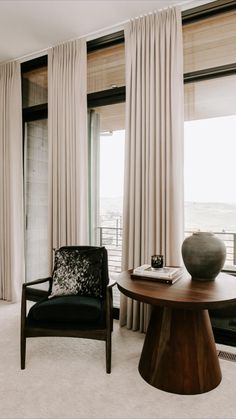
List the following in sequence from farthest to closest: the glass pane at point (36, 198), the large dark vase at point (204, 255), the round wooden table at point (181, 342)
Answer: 1. the glass pane at point (36, 198)
2. the large dark vase at point (204, 255)
3. the round wooden table at point (181, 342)

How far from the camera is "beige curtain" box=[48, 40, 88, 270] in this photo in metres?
3.16

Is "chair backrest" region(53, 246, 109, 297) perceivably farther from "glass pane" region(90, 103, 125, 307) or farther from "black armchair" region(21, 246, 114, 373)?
"glass pane" region(90, 103, 125, 307)

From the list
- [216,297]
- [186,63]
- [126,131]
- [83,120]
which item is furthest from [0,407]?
[186,63]

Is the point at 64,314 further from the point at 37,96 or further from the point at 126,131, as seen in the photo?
the point at 37,96

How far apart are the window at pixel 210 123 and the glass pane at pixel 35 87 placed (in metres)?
1.74

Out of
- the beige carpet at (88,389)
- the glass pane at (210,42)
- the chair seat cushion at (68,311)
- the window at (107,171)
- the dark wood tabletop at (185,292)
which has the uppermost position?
the glass pane at (210,42)

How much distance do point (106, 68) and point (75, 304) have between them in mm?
2413

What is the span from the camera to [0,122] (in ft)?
12.4

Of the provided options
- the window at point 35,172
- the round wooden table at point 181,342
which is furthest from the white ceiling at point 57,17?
the round wooden table at point 181,342

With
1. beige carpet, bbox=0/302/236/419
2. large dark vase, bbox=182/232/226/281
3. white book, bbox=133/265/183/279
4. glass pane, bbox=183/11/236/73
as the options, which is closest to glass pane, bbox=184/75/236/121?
glass pane, bbox=183/11/236/73

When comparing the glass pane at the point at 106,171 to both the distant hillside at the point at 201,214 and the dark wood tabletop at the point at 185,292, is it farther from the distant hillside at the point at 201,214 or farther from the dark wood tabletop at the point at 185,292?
the dark wood tabletop at the point at 185,292

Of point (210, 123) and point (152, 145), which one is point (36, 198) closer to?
point (152, 145)

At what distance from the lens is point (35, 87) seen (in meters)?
3.73

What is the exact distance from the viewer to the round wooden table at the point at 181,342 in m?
1.87
